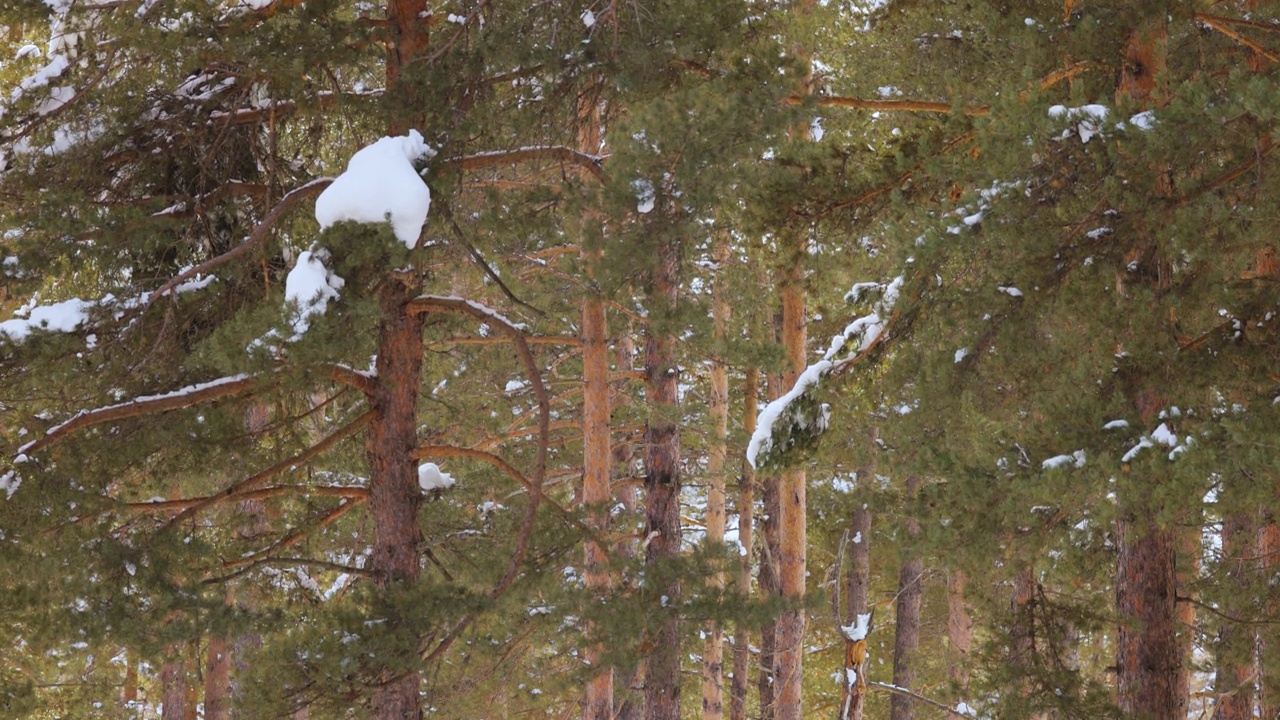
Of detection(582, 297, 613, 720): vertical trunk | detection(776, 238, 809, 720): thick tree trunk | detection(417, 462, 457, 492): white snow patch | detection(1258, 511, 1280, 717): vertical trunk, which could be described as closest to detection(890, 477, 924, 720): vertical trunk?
detection(776, 238, 809, 720): thick tree trunk

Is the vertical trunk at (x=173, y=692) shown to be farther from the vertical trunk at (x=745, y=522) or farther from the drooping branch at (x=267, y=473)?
the vertical trunk at (x=745, y=522)

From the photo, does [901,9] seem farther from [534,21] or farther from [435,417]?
[435,417]

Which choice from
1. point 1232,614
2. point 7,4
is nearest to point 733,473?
point 1232,614

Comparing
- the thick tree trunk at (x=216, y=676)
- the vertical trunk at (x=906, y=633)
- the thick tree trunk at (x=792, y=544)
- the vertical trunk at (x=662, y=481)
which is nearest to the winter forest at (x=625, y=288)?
the thick tree trunk at (x=792, y=544)

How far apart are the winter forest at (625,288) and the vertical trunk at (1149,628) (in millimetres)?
25

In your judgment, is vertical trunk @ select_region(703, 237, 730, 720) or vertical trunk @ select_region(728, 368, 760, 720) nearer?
vertical trunk @ select_region(703, 237, 730, 720)

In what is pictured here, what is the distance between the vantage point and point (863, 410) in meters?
6.99

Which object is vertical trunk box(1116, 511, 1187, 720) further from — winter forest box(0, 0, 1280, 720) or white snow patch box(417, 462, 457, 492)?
white snow patch box(417, 462, 457, 492)

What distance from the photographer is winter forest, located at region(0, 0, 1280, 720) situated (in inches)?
233

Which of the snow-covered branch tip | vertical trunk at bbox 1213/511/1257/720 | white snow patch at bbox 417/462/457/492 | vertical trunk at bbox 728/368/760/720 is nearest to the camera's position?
the snow-covered branch tip

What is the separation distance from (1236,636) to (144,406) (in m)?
7.36

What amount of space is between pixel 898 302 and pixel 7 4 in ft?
16.7

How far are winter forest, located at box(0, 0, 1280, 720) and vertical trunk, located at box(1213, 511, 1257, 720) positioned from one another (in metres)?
0.04

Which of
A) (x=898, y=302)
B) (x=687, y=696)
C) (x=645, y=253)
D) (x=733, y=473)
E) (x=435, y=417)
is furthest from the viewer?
(x=687, y=696)
